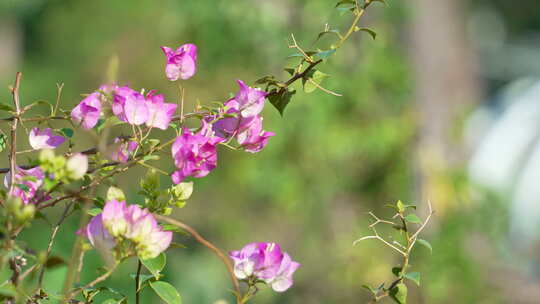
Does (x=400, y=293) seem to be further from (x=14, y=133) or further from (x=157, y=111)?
(x=14, y=133)

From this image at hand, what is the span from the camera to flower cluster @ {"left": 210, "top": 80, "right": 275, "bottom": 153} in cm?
85

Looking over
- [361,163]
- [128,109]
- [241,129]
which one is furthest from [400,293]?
[361,163]

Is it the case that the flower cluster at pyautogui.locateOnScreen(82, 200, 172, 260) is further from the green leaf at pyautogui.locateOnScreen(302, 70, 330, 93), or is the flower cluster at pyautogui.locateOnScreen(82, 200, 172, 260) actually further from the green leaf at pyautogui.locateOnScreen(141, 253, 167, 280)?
the green leaf at pyautogui.locateOnScreen(302, 70, 330, 93)

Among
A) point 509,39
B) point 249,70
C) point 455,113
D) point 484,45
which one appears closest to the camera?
point 249,70

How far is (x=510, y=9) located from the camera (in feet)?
51.6

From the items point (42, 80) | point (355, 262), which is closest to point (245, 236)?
point (355, 262)

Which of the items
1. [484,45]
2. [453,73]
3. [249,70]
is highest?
[484,45]

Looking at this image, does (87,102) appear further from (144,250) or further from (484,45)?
(484,45)

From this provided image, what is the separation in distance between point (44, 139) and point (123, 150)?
9 centimetres

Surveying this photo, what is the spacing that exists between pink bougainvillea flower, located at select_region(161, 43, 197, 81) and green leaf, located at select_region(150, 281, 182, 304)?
221 mm

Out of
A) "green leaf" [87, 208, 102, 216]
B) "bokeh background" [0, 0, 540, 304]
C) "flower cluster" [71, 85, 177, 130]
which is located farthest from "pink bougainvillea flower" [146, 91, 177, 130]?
"bokeh background" [0, 0, 540, 304]

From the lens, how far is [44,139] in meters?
0.86

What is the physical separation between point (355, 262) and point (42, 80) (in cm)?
890

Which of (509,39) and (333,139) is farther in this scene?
(509,39)
